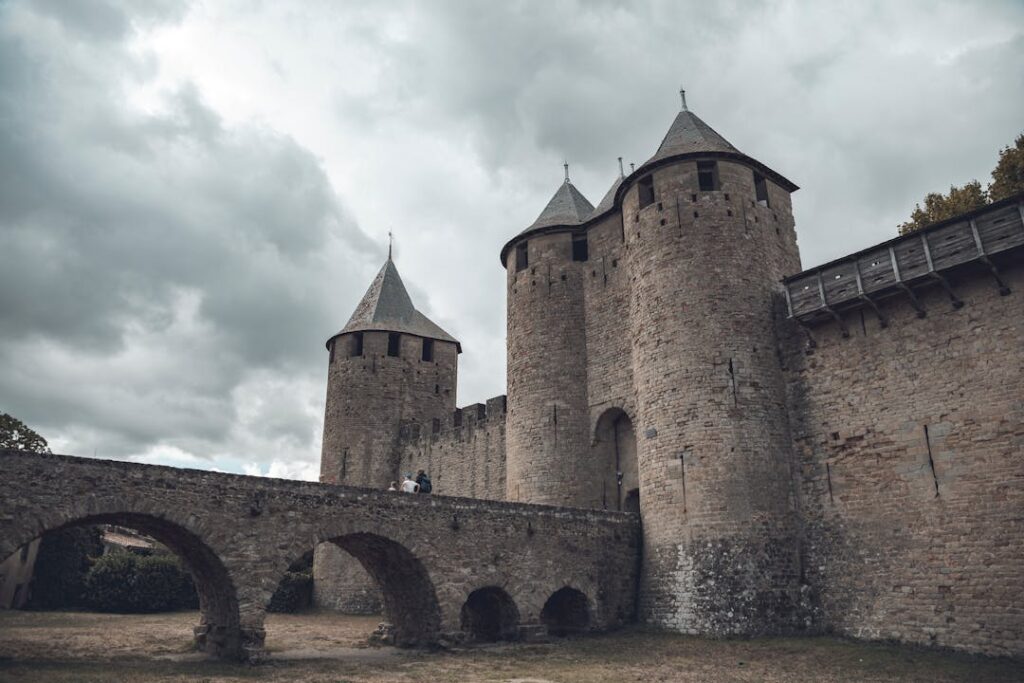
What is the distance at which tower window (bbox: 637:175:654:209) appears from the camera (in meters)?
20.2

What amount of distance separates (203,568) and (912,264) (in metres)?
15.7

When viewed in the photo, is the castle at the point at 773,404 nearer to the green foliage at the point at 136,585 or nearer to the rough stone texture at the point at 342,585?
the rough stone texture at the point at 342,585

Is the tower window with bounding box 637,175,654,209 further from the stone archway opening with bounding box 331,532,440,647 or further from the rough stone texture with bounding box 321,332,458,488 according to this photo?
the rough stone texture with bounding box 321,332,458,488

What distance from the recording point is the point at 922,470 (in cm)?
1438

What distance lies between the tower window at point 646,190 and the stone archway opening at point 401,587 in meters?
11.5

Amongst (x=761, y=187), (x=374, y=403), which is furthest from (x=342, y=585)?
(x=761, y=187)

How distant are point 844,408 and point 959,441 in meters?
2.55

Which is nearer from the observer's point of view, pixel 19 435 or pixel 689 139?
pixel 689 139

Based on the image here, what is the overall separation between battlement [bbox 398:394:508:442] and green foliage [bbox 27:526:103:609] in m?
12.2

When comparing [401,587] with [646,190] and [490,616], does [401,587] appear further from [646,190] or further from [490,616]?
[646,190]

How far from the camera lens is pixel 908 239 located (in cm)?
1542

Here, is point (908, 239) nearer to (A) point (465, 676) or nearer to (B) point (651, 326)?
(B) point (651, 326)

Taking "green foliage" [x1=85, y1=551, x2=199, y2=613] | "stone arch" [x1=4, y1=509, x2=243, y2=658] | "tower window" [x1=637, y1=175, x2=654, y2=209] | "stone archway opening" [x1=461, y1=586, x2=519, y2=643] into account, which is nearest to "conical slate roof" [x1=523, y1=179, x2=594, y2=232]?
"tower window" [x1=637, y1=175, x2=654, y2=209]

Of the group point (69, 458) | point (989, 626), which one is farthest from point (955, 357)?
point (69, 458)
